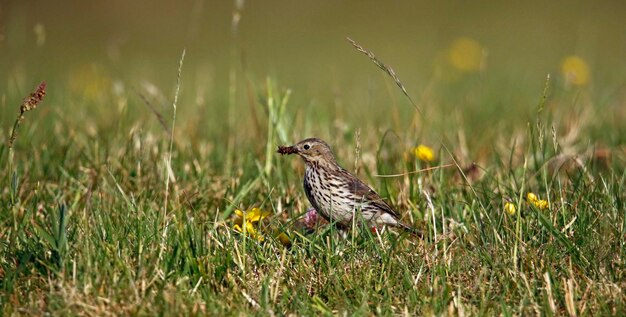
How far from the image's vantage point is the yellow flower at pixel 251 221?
4.42m

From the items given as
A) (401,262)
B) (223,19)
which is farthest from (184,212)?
(223,19)

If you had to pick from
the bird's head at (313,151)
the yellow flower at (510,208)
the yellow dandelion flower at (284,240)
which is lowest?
the yellow dandelion flower at (284,240)

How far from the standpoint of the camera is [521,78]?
446 inches

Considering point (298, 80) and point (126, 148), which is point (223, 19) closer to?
point (298, 80)

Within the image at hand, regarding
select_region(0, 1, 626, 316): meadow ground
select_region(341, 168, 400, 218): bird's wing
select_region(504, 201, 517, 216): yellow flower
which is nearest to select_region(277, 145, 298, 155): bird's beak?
select_region(0, 1, 626, 316): meadow ground

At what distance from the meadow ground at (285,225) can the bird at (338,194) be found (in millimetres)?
144

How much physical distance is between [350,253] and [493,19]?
714 inches

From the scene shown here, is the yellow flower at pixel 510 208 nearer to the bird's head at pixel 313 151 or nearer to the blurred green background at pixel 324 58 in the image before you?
the bird's head at pixel 313 151

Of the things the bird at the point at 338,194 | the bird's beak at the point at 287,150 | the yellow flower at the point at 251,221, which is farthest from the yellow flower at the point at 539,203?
the bird's beak at the point at 287,150

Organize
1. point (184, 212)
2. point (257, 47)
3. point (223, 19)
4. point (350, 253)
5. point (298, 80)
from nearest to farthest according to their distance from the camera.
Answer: point (350, 253) < point (184, 212) < point (298, 80) < point (257, 47) < point (223, 19)

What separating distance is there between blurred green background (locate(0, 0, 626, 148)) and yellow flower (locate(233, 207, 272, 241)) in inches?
47.0

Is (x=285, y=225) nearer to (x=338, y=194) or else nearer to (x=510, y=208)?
(x=338, y=194)

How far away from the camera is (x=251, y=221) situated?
469 cm

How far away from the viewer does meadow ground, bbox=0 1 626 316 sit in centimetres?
373
